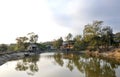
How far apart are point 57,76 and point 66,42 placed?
3705 inches

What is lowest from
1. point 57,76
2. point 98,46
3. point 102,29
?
point 57,76

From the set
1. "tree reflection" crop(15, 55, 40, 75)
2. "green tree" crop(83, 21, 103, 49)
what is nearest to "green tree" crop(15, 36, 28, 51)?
"green tree" crop(83, 21, 103, 49)

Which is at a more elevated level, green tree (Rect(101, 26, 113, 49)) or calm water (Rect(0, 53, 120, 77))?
green tree (Rect(101, 26, 113, 49))

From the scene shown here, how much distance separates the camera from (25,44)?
92.8 metres

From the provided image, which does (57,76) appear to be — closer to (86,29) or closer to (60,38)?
(86,29)

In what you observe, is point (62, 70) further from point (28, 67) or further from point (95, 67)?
point (28, 67)

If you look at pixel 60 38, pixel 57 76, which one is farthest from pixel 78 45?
pixel 57 76

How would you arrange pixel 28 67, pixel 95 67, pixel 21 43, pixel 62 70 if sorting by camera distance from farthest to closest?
pixel 21 43, pixel 28 67, pixel 95 67, pixel 62 70

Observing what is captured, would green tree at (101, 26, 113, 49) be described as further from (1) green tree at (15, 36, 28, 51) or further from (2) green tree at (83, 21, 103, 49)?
(1) green tree at (15, 36, 28, 51)

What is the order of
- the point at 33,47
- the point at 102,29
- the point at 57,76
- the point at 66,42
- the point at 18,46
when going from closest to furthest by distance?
the point at 57,76 → the point at 102,29 → the point at 18,46 → the point at 33,47 → the point at 66,42

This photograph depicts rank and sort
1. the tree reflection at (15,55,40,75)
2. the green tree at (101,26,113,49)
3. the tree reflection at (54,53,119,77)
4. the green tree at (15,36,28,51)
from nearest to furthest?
the tree reflection at (54,53,119,77) < the tree reflection at (15,55,40,75) < the green tree at (101,26,113,49) < the green tree at (15,36,28,51)

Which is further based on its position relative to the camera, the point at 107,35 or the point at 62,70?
the point at 107,35

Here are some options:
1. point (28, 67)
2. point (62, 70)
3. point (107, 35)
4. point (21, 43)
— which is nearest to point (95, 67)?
point (62, 70)

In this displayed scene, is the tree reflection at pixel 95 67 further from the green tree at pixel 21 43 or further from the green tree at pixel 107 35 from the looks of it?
the green tree at pixel 21 43
